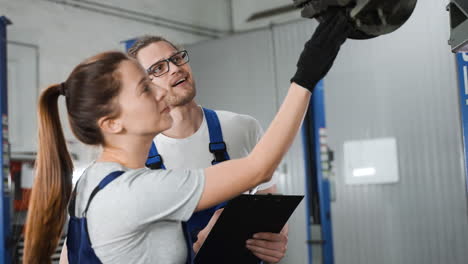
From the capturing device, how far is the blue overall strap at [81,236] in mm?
1400

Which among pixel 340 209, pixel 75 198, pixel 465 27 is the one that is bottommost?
pixel 340 209

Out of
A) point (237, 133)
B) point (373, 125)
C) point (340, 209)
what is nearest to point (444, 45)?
point (373, 125)

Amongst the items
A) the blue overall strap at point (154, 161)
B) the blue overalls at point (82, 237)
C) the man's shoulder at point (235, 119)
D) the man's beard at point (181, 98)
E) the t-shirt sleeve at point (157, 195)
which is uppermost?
the man's beard at point (181, 98)

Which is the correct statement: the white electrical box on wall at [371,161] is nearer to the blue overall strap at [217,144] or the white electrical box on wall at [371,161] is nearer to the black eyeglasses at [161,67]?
the blue overall strap at [217,144]

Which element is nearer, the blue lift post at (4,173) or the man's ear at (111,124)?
the man's ear at (111,124)

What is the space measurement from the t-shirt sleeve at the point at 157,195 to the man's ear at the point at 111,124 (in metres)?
0.17

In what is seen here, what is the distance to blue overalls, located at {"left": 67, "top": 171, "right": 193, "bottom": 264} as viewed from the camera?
1401 mm

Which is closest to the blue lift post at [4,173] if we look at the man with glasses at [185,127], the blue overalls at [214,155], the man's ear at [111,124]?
the man with glasses at [185,127]

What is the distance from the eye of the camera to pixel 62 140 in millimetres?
1606

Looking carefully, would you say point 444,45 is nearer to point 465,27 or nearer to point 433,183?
point 433,183

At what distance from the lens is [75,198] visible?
1492 millimetres

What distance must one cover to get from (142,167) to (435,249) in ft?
15.5

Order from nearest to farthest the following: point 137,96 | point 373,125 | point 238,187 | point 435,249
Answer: point 238,187 < point 137,96 < point 435,249 < point 373,125

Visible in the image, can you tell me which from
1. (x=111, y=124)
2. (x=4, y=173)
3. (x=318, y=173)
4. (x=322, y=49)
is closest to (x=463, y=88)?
(x=322, y=49)
